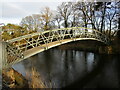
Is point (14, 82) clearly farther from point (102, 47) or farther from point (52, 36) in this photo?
point (102, 47)

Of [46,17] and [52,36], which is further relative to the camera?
[46,17]

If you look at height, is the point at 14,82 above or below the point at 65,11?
below

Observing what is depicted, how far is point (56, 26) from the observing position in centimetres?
2005

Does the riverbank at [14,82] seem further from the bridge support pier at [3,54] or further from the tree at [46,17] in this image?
the tree at [46,17]

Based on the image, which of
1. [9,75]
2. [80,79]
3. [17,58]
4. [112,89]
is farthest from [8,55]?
[112,89]

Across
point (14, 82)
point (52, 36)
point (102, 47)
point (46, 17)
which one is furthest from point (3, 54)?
point (46, 17)

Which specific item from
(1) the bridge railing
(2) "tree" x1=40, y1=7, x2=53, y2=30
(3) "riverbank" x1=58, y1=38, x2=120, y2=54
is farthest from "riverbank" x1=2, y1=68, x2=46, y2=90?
(2) "tree" x1=40, y1=7, x2=53, y2=30

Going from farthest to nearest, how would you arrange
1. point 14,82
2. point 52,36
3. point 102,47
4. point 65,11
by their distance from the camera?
1. point 65,11
2. point 102,47
3. point 52,36
4. point 14,82

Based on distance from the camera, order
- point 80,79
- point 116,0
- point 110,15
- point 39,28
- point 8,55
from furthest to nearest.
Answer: point 39,28, point 110,15, point 116,0, point 80,79, point 8,55

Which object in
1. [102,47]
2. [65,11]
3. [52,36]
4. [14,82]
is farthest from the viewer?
[65,11]

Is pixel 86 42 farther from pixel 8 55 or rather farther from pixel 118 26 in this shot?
pixel 8 55

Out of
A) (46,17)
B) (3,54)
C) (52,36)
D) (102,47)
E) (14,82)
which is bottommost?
(102,47)

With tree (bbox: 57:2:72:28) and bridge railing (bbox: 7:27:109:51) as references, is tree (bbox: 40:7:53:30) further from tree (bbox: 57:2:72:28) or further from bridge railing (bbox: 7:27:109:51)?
bridge railing (bbox: 7:27:109:51)

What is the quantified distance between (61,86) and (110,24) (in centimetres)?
1207
